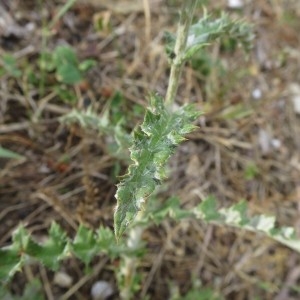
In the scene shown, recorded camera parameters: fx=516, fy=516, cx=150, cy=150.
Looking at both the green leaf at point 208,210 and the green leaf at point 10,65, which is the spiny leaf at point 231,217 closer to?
the green leaf at point 208,210

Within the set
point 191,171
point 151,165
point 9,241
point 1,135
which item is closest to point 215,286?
point 191,171

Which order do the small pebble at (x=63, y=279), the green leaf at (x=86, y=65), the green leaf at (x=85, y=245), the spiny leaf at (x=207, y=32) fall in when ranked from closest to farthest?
the spiny leaf at (x=207, y=32)
the green leaf at (x=85, y=245)
the small pebble at (x=63, y=279)
the green leaf at (x=86, y=65)

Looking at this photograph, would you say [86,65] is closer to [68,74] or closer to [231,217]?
[68,74]

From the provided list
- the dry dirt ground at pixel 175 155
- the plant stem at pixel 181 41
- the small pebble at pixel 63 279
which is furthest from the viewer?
the dry dirt ground at pixel 175 155

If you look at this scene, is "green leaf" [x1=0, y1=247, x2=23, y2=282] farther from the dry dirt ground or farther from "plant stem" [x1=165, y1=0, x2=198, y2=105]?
"plant stem" [x1=165, y1=0, x2=198, y2=105]

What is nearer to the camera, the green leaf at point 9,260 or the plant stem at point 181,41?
the plant stem at point 181,41

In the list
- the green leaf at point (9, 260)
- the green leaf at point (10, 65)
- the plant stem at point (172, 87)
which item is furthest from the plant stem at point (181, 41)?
the green leaf at point (10, 65)

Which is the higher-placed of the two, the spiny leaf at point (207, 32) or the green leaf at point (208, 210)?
the spiny leaf at point (207, 32)

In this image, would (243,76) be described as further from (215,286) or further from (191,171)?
(215,286)
